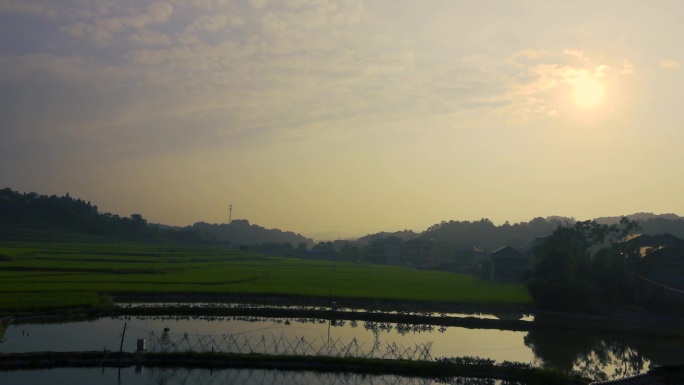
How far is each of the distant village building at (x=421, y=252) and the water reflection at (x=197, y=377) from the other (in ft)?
248

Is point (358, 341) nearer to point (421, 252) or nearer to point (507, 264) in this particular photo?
point (507, 264)

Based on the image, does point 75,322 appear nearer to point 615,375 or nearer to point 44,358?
point 44,358

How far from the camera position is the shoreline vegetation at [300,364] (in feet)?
48.9

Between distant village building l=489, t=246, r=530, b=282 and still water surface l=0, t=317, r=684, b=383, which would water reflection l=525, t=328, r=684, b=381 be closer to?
still water surface l=0, t=317, r=684, b=383

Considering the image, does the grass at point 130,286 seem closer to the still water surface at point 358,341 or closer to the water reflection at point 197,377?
the still water surface at point 358,341

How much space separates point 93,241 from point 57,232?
21.9 ft

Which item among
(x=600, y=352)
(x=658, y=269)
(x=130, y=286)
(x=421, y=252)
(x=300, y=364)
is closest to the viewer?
(x=300, y=364)

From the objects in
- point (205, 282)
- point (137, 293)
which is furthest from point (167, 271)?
point (137, 293)

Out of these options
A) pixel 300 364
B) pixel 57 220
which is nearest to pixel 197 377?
pixel 300 364

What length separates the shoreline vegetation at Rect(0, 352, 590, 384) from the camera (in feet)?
48.9

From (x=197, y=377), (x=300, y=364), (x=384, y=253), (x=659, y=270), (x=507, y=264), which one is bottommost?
(x=197, y=377)

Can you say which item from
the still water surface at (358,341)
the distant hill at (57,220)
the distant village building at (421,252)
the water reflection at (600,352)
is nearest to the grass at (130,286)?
the still water surface at (358,341)

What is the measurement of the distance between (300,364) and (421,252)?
77.0m

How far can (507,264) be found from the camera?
51.8 metres
